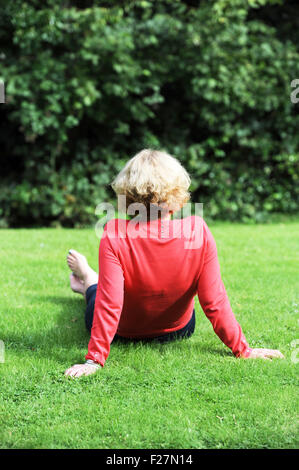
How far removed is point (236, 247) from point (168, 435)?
4.03 m

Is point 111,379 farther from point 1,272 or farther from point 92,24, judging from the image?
point 92,24

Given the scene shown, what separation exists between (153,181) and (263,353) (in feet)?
3.84

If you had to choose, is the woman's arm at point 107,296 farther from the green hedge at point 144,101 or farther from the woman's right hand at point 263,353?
the green hedge at point 144,101

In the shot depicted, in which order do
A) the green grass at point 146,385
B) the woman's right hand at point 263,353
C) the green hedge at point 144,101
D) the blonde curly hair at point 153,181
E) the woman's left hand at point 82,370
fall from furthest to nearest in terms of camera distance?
the green hedge at point 144,101, the woman's right hand at point 263,353, the woman's left hand at point 82,370, the blonde curly hair at point 153,181, the green grass at point 146,385

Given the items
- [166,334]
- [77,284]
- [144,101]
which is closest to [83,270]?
[77,284]

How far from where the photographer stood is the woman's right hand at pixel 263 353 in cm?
301

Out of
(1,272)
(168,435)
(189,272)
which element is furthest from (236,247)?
(168,435)

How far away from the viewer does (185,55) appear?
8.20 meters

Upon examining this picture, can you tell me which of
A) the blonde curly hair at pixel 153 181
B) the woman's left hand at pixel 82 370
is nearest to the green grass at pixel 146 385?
the woman's left hand at pixel 82 370

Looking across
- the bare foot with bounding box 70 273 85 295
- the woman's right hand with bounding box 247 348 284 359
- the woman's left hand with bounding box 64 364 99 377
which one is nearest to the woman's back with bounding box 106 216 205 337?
the woman's left hand with bounding box 64 364 99 377

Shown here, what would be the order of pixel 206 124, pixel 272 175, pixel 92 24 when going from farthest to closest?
pixel 272 175 → pixel 206 124 → pixel 92 24

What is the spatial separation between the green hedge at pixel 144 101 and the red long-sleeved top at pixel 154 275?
5.09 metres

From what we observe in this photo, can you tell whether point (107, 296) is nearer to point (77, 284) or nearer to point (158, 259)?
point (158, 259)

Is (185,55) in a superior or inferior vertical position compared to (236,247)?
superior
